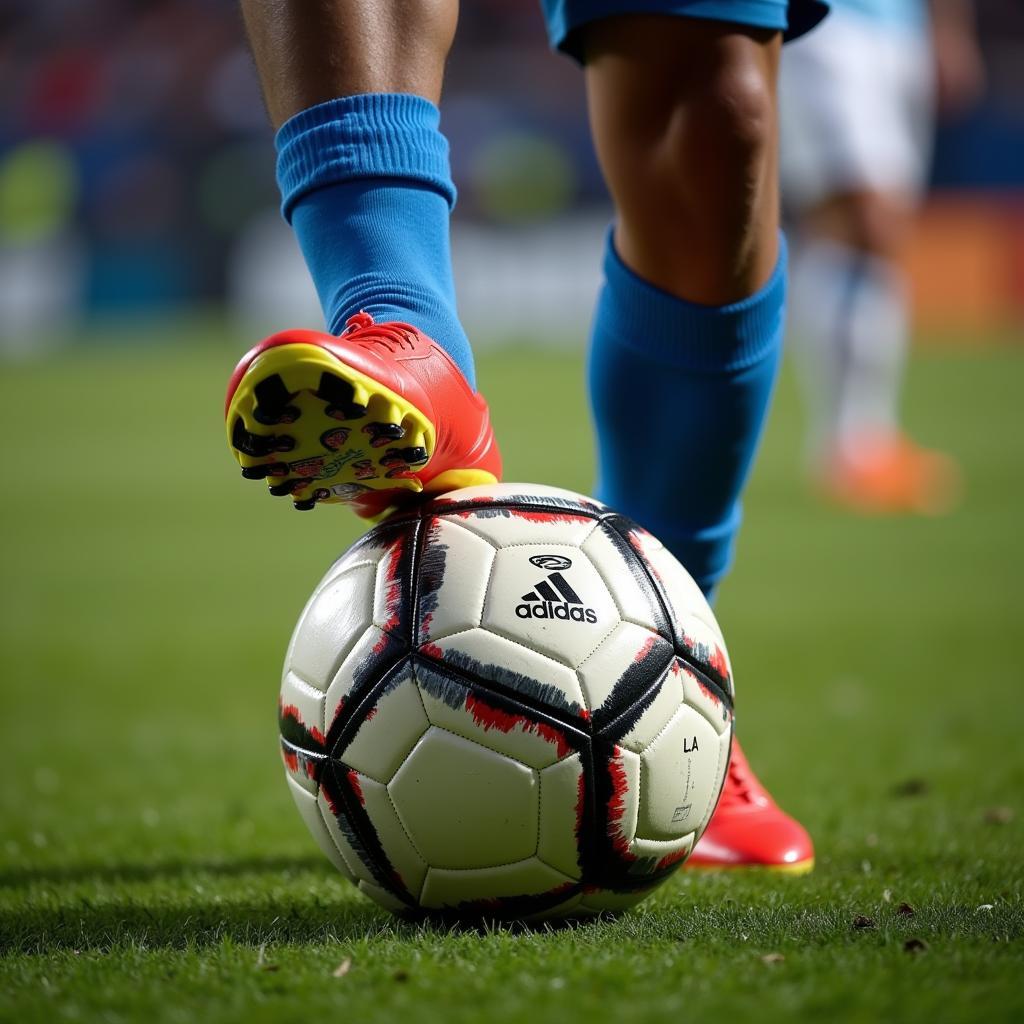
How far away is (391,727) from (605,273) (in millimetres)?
839

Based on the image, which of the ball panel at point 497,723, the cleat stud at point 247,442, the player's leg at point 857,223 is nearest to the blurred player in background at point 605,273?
the cleat stud at point 247,442

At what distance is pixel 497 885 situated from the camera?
148cm

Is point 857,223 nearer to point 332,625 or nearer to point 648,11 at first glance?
point 648,11

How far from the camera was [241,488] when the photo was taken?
7.77m

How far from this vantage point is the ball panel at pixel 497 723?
4.74 ft

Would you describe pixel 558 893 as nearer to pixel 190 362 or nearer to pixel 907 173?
pixel 907 173

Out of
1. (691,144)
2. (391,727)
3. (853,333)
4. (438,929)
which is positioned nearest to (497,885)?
(438,929)

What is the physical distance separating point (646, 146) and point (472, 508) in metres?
0.57

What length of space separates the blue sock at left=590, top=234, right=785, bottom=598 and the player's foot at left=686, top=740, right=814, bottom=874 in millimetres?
308

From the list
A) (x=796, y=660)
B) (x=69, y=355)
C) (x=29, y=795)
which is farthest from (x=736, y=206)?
(x=69, y=355)

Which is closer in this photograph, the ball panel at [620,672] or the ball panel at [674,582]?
the ball panel at [620,672]

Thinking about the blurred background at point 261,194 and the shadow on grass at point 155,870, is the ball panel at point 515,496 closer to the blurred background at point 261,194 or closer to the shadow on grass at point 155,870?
the shadow on grass at point 155,870

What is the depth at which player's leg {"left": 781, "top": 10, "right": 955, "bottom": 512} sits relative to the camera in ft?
19.2

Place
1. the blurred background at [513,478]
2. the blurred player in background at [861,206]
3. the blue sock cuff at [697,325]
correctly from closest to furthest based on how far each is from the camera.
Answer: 1. the blurred background at [513,478]
2. the blue sock cuff at [697,325]
3. the blurred player in background at [861,206]
